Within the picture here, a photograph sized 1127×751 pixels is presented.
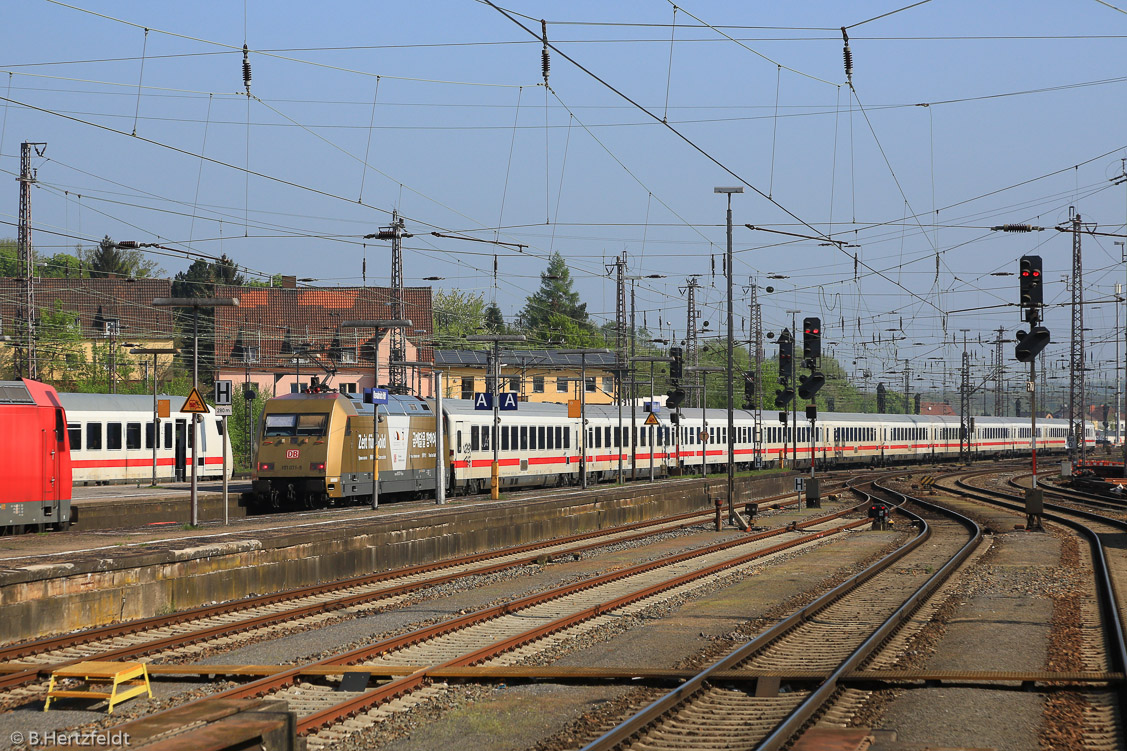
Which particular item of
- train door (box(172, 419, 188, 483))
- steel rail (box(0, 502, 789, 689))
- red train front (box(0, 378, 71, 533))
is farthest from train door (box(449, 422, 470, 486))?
red train front (box(0, 378, 71, 533))

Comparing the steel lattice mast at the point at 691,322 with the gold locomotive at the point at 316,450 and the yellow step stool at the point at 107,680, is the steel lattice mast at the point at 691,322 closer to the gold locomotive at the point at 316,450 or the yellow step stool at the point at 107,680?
the gold locomotive at the point at 316,450

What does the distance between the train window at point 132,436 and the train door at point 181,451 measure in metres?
1.86

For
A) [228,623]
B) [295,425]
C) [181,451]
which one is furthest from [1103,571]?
[181,451]

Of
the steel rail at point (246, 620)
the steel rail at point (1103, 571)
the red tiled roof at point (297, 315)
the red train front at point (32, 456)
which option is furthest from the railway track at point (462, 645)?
the red tiled roof at point (297, 315)

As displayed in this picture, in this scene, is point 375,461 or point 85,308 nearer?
point 375,461

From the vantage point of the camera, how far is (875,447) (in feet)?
253

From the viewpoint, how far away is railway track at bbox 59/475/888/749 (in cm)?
916

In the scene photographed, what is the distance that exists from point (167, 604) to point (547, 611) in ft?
16.4

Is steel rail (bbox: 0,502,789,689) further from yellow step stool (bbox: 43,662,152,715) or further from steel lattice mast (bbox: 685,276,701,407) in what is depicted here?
steel lattice mast (bbox: 685,276,701,407)

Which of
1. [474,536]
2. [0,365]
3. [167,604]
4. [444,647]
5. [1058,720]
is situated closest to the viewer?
[1058,720]

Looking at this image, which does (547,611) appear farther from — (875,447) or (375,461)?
(875,447)

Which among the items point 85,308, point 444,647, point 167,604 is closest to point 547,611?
point 444,647

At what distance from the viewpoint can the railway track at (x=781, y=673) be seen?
8.29 metres

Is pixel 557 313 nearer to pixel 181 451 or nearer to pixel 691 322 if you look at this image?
pixel 691 322
